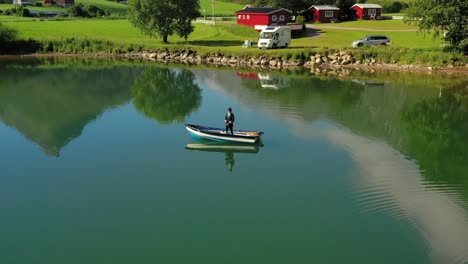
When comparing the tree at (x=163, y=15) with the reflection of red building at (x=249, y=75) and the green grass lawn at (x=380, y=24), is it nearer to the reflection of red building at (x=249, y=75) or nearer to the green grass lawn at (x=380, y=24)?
the reflection of red building at (x=249, y=75)

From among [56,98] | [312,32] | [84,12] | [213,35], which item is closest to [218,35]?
[213,35]

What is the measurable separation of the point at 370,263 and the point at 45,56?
2566 inches

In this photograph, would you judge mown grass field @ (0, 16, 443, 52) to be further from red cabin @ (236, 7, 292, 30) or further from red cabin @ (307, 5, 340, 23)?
red cabin @ (307, 5, 340, 23)

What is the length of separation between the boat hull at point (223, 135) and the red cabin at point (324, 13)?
72.0 meters

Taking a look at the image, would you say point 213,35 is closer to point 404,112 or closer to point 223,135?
point 404,112

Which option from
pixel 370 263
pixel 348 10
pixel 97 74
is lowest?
pixel 370 263

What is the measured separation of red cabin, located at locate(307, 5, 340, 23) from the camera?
3794 inches

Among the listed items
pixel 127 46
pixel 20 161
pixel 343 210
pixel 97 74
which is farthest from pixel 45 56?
pixel 343 210

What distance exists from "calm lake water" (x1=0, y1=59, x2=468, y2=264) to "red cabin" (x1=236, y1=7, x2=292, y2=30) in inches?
1625

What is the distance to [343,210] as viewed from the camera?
2078 centimetres

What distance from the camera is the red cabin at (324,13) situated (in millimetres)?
96375

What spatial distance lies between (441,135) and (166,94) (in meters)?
24.2

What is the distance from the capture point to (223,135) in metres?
29.2

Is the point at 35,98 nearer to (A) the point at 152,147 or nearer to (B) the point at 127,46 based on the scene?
(A) the point at 152,147
